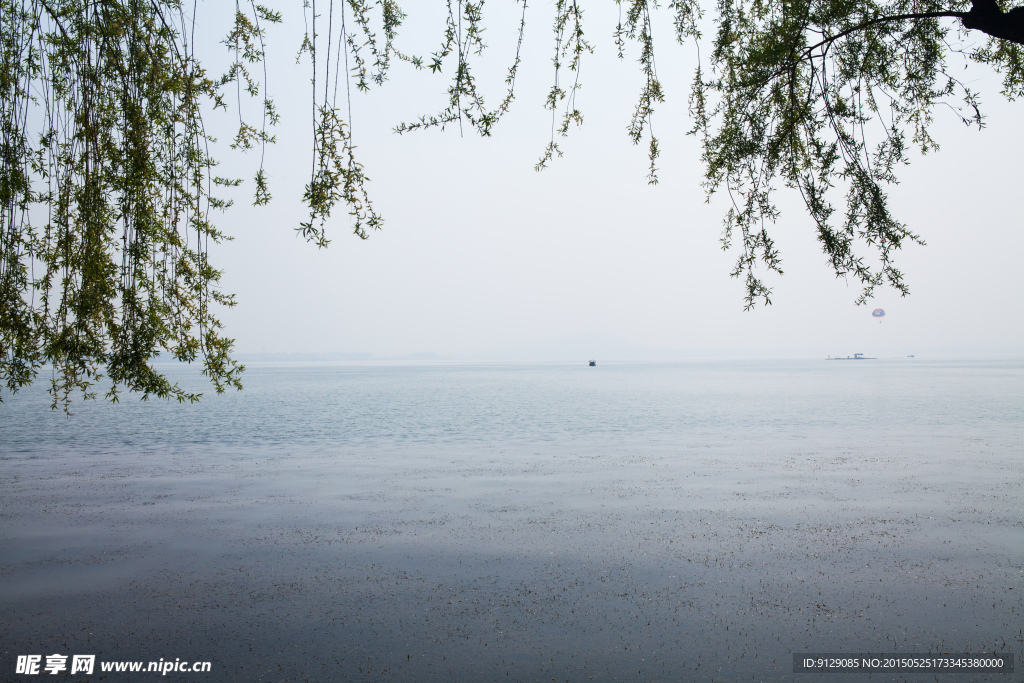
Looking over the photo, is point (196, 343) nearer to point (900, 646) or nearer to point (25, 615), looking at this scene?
point (25, 615)

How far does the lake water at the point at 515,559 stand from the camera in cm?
589

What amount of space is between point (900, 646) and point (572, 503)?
21.0 feet

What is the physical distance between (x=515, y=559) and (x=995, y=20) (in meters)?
7.62

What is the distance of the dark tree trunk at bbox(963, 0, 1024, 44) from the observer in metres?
6.23

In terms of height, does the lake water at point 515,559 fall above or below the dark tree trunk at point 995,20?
below

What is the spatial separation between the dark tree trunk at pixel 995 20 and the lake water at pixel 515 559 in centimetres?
556

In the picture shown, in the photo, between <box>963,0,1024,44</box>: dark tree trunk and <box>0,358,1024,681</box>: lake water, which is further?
<box>963,0,1024,44</box>: dark tree trunk

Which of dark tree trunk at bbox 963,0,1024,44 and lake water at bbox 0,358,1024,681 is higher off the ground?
dark tree trunk at bbox 963,0,1024,44

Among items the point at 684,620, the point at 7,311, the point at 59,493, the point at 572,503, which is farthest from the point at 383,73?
the point at 59,493

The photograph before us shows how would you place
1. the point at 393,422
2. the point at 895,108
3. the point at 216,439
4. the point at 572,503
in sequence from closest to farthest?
the point at 895,108
the point at 572,503
the point at 216,439
the point at 393,422

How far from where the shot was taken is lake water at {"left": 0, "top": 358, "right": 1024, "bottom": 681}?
5.89 metres

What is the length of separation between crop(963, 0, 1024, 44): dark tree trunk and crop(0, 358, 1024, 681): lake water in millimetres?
5555

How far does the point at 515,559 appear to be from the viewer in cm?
836

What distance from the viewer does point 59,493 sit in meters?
13.3
